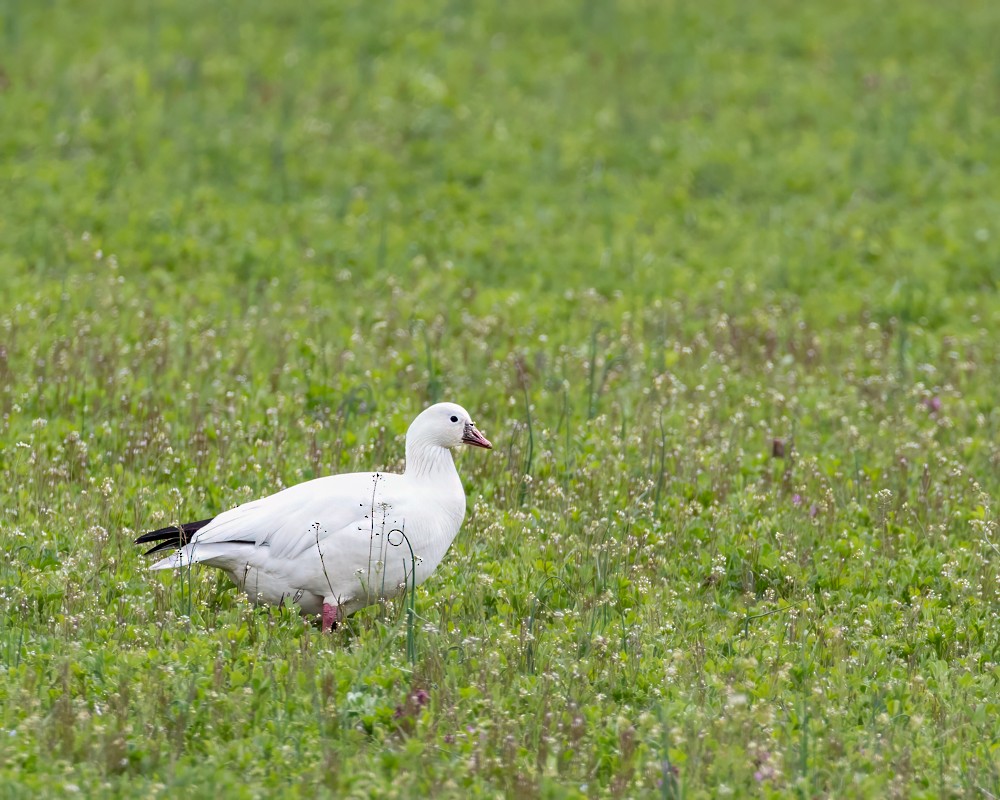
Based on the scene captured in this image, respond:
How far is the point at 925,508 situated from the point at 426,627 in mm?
3541

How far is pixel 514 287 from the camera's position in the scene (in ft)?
40.2

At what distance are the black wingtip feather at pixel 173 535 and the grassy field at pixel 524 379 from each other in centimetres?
20

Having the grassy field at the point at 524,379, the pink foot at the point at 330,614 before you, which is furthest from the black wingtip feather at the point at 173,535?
the pink foot at the point at 330,614

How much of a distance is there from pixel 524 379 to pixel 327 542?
128 inches

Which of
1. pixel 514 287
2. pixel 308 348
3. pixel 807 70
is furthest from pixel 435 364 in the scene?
pixel 807 70

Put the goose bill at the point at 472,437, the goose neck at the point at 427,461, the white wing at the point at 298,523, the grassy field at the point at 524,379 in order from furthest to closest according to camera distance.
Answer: the goose bill at the point at 472,437, the goose neck at the point at 427,461, the white wing at the point at 298,523, the grassy field at the point at 524,379

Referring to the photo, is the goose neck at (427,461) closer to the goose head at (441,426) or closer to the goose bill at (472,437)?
the goose head at (441,426)

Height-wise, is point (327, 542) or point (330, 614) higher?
point (327, 542)

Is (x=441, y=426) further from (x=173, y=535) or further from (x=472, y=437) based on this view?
(x=173, y=535)

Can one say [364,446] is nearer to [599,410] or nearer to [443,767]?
[599,410]

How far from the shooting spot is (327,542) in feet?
20.5

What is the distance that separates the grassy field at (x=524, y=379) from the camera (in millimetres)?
5215

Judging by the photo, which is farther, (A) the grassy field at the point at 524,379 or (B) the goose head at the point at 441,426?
(B) the goose head at the point at 441,426

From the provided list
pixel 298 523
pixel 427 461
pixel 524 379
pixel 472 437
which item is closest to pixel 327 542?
pixel 298 523
